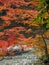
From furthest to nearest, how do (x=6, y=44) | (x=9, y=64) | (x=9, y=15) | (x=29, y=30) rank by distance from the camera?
(x=29, y=30)
(x=9, y=15)
(x=6, y=44)
(x=9, y=64)

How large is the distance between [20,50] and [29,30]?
2.86 meters

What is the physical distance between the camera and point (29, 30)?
16.9 meters

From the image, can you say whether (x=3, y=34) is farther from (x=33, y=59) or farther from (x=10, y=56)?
(x=33, y=59)

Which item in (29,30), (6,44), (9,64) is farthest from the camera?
(29,30)

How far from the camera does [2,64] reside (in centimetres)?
1230

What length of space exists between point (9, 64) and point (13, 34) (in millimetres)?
2357

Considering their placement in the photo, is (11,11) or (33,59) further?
(11,11)

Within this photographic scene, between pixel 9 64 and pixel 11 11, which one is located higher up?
pixel 11 11

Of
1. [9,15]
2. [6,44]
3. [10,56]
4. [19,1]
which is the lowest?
[10,56]

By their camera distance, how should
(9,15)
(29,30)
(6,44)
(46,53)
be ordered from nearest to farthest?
(46,53)
(6,44)
(9,15)
(29,30)

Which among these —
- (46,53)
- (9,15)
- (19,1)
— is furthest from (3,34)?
(46,53)

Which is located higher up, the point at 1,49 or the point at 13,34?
the point at 13,34

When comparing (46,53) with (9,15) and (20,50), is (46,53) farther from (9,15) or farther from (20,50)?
(9,15)

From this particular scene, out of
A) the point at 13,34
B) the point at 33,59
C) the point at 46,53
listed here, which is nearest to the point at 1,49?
the point at 13,34
